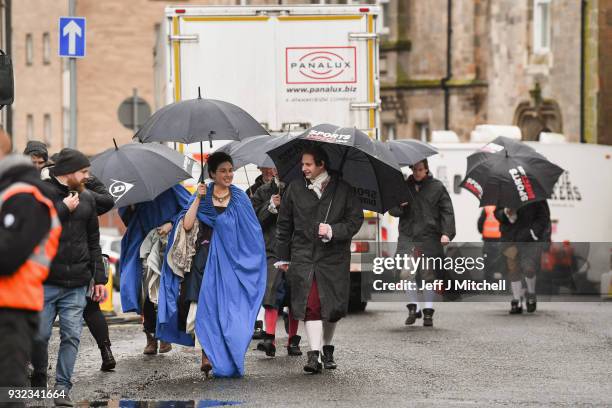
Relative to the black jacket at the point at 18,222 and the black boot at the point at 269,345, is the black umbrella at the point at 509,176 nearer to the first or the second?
the black boot at the point at 269,345

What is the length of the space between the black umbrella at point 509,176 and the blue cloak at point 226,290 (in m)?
6.85

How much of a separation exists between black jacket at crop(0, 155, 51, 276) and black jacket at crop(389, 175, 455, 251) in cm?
996

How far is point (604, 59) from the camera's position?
33.6 m

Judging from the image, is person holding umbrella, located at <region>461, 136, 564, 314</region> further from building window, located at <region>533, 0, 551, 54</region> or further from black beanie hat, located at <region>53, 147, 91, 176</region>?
building window, located at <region>533, 0, 551, 54</region>

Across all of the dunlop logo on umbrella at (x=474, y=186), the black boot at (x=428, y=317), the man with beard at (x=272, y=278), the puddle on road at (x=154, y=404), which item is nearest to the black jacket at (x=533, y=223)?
the dunlop logo on umbrella at (x=474, y=186)

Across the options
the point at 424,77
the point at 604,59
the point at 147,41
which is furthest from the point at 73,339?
the point at 147,41

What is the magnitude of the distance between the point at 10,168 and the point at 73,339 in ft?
12.2

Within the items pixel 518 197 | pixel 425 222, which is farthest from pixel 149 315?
pixel 518 197

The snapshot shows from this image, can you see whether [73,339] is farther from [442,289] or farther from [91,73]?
[91,73]

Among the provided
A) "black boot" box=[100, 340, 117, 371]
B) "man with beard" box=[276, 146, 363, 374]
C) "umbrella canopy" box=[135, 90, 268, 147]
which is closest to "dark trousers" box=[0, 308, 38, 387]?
"umbrella canopy" box=[135, 90, 268, 147]

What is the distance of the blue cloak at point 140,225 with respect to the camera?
13617 mm

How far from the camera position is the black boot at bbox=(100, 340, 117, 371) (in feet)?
40.9

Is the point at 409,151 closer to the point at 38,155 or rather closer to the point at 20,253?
the point at 38,155

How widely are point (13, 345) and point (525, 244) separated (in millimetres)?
12367
